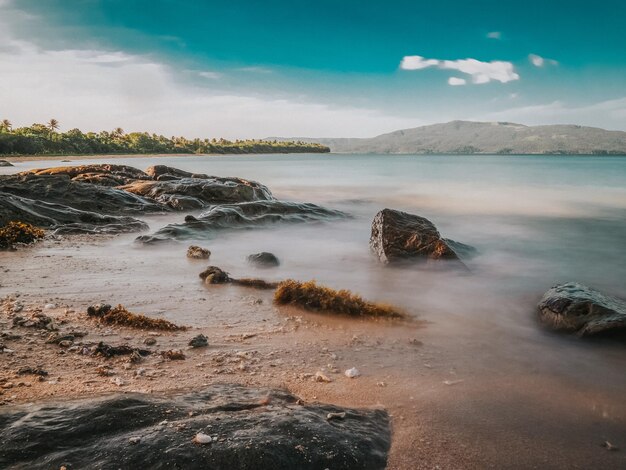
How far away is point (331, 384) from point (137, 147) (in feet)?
393

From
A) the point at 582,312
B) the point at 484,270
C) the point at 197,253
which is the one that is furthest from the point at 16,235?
the point at 582,312

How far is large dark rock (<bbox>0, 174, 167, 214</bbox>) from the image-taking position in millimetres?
13352

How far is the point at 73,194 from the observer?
13.8 m

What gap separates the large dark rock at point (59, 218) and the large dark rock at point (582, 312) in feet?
32.4

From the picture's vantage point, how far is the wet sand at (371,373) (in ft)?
9.40

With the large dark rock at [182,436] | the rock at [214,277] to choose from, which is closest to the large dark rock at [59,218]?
the rock at [214,277]

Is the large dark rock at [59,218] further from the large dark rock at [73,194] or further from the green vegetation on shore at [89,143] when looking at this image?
the green vegetation on shore at [89,143]

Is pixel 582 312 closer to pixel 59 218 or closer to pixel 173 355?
pixel 173 355

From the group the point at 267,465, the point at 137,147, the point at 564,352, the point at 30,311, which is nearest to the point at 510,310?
the point at 564,352

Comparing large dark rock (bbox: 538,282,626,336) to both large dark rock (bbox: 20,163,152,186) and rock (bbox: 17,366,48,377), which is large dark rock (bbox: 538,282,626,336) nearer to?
rock (bbox: 17,366,48,377)

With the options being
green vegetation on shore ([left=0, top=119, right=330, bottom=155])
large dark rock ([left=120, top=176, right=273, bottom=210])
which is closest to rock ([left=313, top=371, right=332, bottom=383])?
large dark rock ([left=120, top=176, right=273, bottom=210])

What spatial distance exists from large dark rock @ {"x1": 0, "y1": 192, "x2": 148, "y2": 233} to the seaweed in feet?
2.51

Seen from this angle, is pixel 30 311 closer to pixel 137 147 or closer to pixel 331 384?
pixel 331 384

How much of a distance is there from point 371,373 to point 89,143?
358 feet
